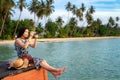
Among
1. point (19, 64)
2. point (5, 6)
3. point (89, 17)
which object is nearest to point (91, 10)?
point (89, 17)

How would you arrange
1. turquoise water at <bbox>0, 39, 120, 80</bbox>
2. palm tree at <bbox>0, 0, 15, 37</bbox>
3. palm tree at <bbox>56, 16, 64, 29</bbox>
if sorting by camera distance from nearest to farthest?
turquoise water at <bbox>0, 39, 120, 80</bbox> → palm tree at <bbox>0, 0, 15, 37</bbox> → palm tree at <bbox>56, 16, 64, 29</bbox>

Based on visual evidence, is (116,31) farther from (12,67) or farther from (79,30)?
(12,67)

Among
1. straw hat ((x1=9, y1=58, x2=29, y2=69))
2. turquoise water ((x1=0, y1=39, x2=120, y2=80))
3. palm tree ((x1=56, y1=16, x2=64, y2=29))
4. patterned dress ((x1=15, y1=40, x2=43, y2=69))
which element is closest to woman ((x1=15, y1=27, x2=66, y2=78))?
patterned dress ((x1=15, y1=40, x2=43, y2=69))

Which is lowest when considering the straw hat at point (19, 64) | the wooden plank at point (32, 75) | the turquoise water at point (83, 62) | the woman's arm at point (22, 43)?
the turquoise water at point (83, 62)

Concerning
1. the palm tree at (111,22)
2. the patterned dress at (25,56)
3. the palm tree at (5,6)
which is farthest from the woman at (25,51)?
the palm tree at (111,22)

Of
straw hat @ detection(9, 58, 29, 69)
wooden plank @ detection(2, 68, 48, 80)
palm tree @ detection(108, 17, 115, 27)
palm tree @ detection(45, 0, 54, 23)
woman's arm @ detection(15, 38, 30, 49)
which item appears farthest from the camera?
palm tree @ detection(108, 17, 115, 27)

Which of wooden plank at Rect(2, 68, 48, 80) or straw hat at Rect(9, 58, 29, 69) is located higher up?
straw hat at Rect(9, 58, 29, 69)

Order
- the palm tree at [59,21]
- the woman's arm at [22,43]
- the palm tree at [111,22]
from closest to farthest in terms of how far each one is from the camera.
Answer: the woman's arm at [22,43] → the palm tree at [59,21] → the palm tree at [111,22]

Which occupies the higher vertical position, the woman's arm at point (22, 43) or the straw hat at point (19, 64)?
the woman's arm at point (22, 43)

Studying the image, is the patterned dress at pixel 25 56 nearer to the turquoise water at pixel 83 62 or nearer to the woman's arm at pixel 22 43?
the woman's arm at pixel 22 43

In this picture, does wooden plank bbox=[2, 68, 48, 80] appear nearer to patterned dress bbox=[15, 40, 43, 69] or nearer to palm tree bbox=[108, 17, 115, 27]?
patterned dress bbox=[15, 40, 43, 69]

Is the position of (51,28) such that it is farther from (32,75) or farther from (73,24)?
(32,75)

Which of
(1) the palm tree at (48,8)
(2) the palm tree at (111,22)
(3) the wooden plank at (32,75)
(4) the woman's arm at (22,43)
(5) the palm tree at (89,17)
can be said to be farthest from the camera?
(2) the palm tree at (111,22)

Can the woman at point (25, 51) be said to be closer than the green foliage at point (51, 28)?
Yes
